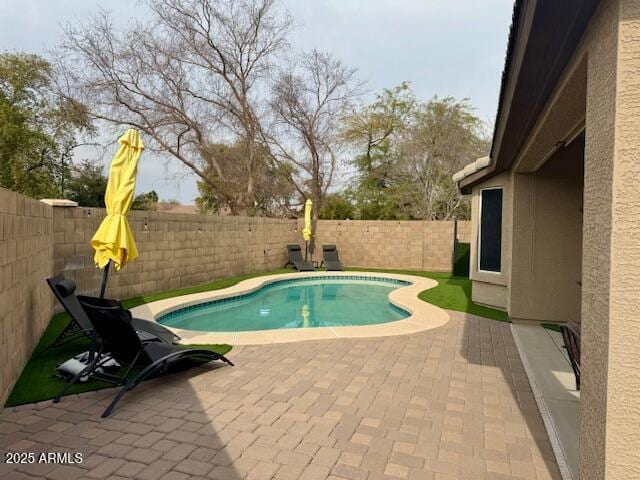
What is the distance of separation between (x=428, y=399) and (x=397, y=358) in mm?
1404

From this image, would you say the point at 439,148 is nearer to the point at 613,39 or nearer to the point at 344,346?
the point at 344,346

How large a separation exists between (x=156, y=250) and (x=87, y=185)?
69.3ft

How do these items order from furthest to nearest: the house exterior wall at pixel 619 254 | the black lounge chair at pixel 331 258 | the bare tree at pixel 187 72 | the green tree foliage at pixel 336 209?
the green tree foliage at pixel 336 209, the bare tree at pixel 187 72, the black lounge chair at pixel 331 258, the house exterior wall at pixel 619 254

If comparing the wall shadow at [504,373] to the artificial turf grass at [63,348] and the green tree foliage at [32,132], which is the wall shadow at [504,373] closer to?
the artificial turf grass at [63,348]

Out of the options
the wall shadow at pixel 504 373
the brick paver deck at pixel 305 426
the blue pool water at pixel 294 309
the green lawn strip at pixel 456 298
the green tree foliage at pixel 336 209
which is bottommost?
the blue pool water at pixel 294 309

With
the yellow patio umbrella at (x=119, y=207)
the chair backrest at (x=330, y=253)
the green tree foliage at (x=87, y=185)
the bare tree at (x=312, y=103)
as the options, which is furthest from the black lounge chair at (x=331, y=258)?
the green tree foliage at (x=87, y=185)

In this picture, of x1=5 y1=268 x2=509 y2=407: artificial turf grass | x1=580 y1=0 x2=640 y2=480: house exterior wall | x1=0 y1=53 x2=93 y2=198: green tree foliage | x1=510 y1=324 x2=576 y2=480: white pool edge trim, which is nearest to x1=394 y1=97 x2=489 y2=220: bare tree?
x1=5 y1=268 x2=509 y2=407: artificial turf grass

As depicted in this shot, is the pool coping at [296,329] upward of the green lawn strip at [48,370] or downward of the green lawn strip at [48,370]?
upward

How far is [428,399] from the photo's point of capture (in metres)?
4.38

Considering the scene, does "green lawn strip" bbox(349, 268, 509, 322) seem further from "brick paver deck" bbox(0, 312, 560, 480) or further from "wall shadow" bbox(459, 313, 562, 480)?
"brick paver deck" bbox(0, 312, 560, 480)

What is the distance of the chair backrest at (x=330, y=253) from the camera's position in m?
18.5

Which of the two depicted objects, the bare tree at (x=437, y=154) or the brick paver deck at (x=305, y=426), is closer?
the brick paver deck at (x=305, y=426)

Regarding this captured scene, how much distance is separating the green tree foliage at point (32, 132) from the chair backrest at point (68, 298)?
2218 centimetres

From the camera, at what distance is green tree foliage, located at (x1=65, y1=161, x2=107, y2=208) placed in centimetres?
2755
